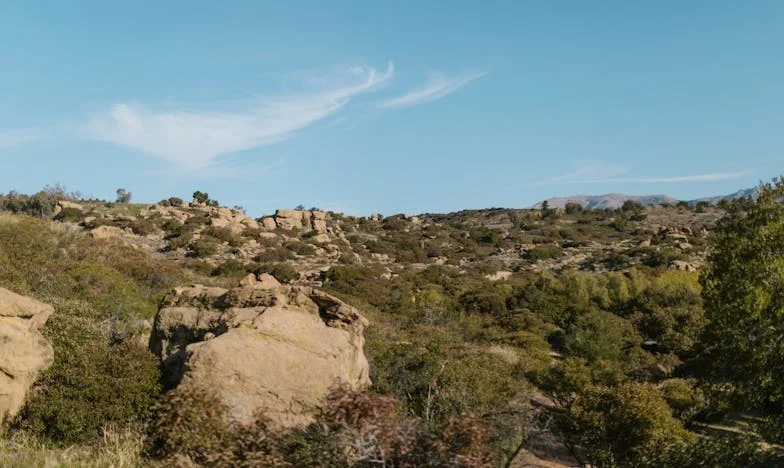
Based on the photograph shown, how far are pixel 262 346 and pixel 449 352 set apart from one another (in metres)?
8.43

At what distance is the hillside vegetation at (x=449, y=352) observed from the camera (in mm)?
6656

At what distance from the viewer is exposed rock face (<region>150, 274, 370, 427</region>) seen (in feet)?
27.0

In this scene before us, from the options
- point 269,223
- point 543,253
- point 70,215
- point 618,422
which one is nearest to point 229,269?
point 70,215

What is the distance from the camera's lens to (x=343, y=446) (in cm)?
579

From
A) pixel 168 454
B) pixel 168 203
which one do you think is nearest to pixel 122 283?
pixel 168 454

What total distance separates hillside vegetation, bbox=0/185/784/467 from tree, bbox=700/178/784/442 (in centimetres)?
5

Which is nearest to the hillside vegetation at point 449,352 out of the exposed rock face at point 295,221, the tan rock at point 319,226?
the exposed rock face at point 295,221

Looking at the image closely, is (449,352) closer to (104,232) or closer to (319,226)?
(104,232)

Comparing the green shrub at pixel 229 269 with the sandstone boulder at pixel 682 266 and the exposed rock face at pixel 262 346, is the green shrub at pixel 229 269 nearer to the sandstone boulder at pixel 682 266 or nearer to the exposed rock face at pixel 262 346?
the exposed rock face at pixel 262 346

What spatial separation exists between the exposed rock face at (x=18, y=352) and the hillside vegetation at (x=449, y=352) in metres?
0.29

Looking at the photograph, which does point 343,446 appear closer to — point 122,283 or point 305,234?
point 122,283

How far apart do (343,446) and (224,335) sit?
386 centimetres

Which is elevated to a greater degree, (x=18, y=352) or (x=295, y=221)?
(x=295, y=221)

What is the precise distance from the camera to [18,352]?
28.7 feet
